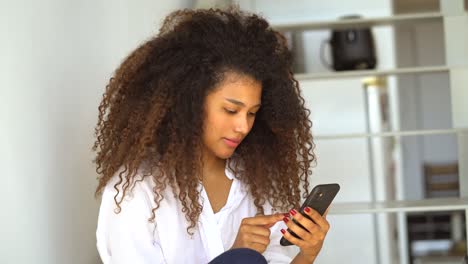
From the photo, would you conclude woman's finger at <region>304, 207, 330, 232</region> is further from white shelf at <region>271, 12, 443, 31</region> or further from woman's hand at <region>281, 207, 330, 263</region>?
white shelf at <region>271, 12, 443, 31</region>

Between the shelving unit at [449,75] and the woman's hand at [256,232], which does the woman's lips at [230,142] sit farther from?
the shelving unit at [449,75]

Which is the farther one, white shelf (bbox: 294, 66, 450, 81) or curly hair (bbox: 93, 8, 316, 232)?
white shelf (bbox: 294, 66, 450, 81)

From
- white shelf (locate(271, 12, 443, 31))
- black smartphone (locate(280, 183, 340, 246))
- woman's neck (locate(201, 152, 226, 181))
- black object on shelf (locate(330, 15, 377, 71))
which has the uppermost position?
white shelf (locate(271, 12, 443, 31))

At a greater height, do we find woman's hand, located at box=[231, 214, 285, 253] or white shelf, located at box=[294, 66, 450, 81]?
white shelf, located at box=[294, 66, 450, 81]

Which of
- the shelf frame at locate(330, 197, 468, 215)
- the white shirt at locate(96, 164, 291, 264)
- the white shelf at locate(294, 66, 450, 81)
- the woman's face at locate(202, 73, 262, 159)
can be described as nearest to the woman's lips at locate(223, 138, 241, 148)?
the woman's face at locate(202, 73, 262, 159)

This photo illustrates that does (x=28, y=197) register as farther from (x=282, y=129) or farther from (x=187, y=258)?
(x=282, y=129)

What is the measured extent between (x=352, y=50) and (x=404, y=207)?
1003 mm

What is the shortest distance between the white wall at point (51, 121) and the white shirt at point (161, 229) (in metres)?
0.11

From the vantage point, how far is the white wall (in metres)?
1.35

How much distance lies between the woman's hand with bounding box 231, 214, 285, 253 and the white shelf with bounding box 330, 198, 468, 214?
1.16 metres

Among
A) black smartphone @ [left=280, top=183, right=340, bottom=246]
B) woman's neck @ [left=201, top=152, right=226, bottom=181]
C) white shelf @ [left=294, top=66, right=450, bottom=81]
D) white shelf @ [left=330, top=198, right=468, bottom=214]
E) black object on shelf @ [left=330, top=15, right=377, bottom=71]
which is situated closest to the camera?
black smartphone @ [left=280, top=183, right=340, bottom=246]

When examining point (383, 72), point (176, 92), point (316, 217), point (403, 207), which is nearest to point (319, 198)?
point (316, 217)

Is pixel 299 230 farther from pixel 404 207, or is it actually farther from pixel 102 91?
pixel 404 207

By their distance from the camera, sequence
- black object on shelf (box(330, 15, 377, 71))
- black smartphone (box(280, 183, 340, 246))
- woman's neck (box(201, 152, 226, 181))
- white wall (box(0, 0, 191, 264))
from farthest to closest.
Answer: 1. black object on shelf (box(330, 15, 377, 71))
2. woman's neck (box(201, 152, 226, 181))
3. black smartphone (box(280, 183, 340, 246))
4. white wall (box(0, 0, 191, 264))
